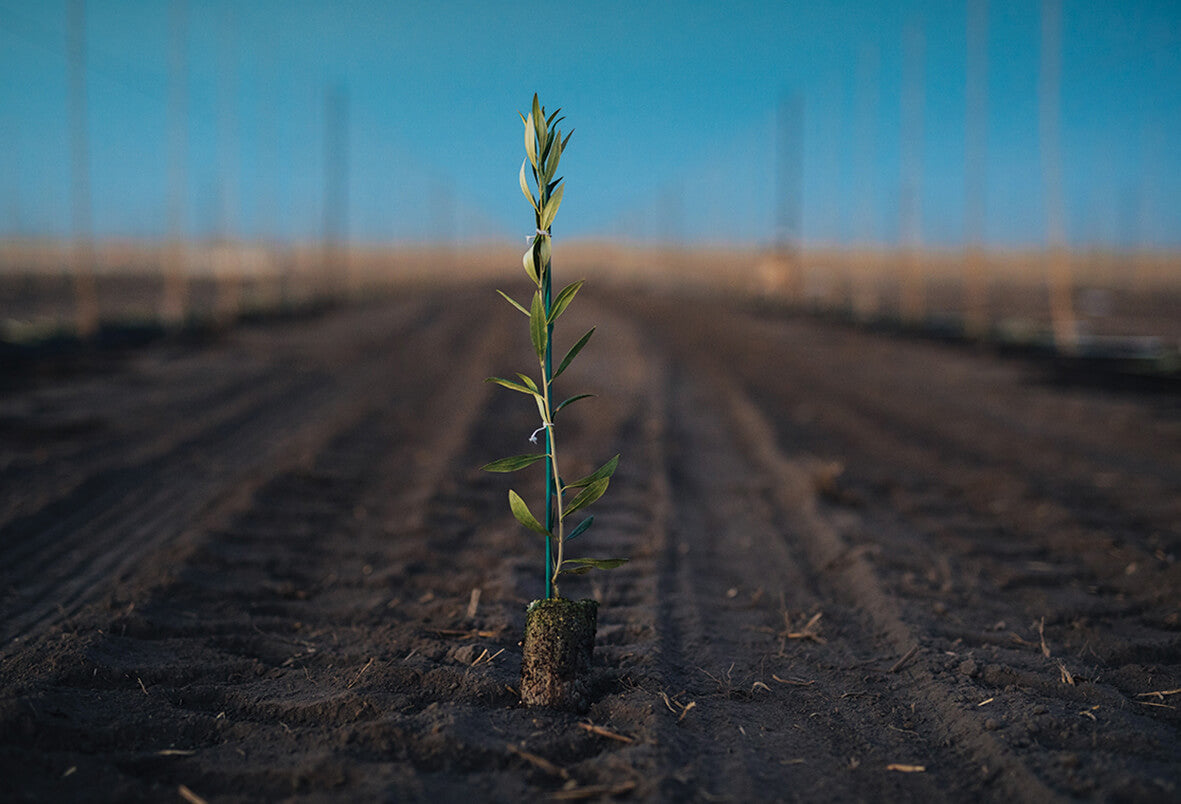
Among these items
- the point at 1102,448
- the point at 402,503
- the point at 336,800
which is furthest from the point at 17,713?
the point at 1102,448

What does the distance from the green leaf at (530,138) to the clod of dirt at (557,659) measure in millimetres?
1505

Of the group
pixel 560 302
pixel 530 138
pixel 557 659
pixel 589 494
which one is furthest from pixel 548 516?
pixel 530 138

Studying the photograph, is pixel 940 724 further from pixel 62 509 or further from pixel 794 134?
pixel 794 134

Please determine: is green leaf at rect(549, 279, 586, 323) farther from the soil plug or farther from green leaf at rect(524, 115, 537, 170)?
green leaf at rect(524, 115, 537, 170)

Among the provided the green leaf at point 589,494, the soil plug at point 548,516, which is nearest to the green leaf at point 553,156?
the soil plug at point 548,516

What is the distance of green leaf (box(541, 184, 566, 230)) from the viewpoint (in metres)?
2.86

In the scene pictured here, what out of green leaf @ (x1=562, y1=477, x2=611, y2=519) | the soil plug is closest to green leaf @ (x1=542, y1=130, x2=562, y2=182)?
the soil plug

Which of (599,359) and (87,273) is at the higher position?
(87,273)

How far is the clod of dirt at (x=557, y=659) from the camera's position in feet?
9.51

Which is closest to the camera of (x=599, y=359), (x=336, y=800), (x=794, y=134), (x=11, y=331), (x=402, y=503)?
(x=336, y=800)

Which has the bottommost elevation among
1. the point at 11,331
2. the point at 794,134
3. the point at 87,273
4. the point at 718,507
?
the point at 718,507

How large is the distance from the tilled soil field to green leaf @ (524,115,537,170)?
185 cm

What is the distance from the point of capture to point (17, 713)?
104 inches

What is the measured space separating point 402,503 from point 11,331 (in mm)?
11403
